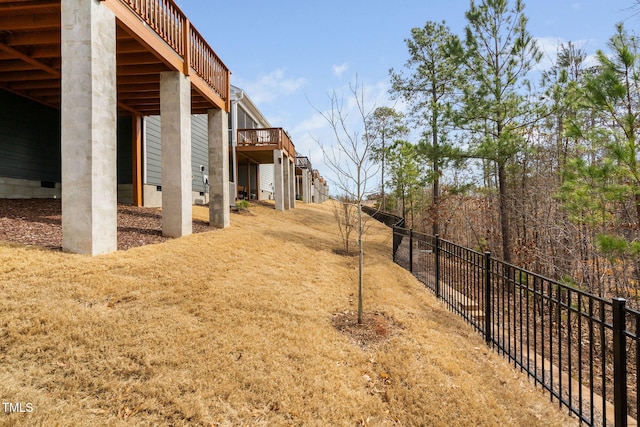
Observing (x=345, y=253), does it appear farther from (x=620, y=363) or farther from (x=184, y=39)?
(x=620, y=363)

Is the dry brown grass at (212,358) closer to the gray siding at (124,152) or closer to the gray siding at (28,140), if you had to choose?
the gray siding at (28,140)

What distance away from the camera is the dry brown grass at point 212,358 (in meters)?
2.29

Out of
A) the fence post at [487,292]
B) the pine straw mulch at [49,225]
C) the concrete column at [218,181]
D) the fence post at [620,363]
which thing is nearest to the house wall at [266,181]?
the concrete column at [218,181]

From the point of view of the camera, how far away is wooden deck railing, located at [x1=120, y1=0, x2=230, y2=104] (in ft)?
20.0

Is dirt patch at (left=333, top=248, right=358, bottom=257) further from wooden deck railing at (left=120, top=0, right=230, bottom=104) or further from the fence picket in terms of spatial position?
wooden deck railing at (left=120, top=0, right=230, bottom=104)

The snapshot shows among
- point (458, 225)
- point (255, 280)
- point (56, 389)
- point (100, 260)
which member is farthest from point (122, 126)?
point (458, 225)

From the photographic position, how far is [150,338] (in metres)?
2.95

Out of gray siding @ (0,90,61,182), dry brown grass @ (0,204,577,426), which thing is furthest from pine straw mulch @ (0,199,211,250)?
gray siding @ (0,90,61,182)

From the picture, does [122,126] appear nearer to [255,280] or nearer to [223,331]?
[255,280]

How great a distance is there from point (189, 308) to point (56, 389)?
4.78 feet

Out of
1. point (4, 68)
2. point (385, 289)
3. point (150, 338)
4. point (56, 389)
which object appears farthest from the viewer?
point (4, 68)

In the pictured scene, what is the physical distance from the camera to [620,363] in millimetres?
2377

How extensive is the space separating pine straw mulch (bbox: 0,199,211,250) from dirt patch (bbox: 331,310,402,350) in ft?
12.4

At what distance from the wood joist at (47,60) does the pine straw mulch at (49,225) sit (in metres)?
2.94
